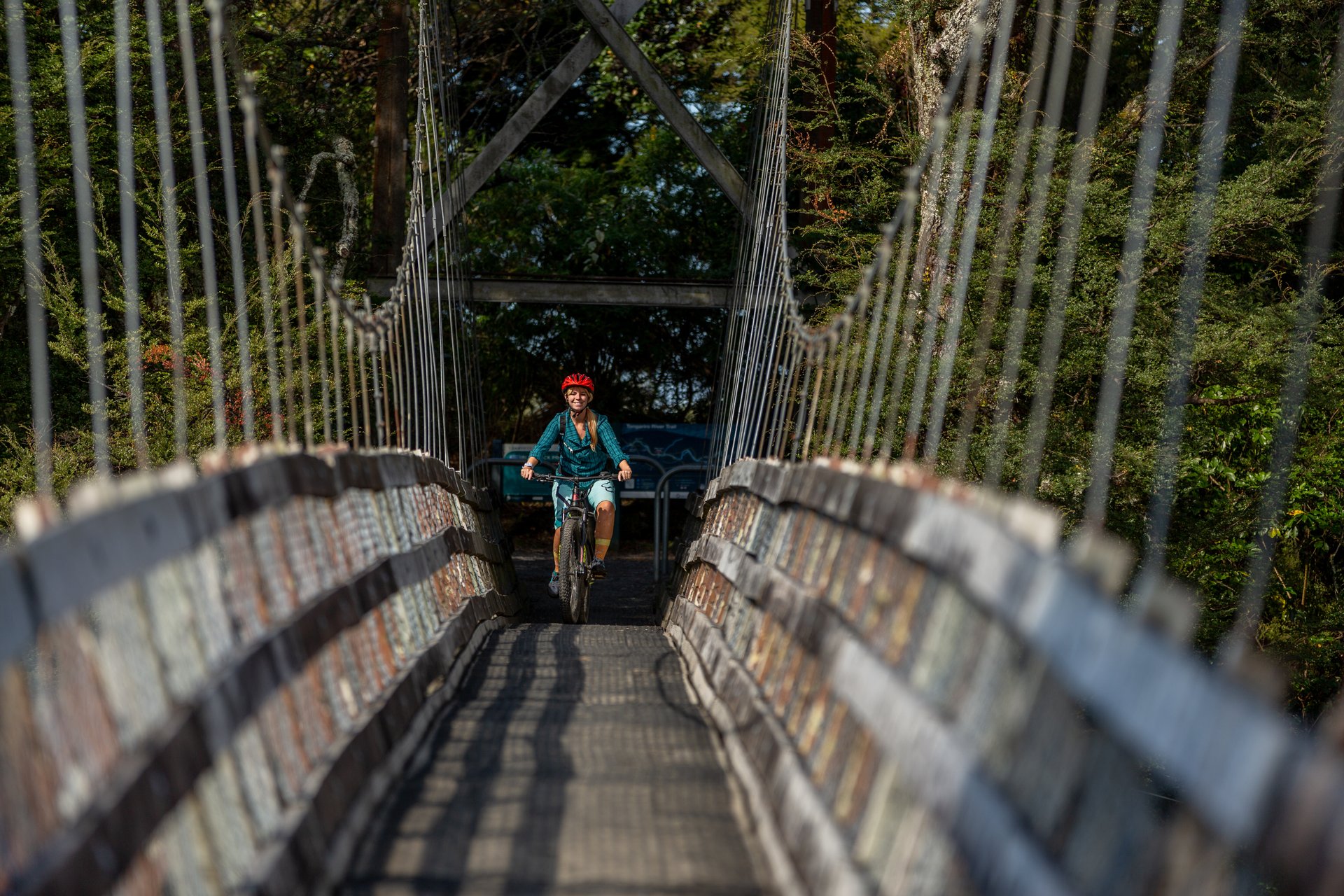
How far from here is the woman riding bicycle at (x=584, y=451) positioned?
7094 mm

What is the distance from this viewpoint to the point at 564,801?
106 inches

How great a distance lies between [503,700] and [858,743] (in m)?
1.80

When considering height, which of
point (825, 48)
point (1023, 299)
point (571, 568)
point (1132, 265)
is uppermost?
point (825, 48)

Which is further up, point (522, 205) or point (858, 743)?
point (522, 205)

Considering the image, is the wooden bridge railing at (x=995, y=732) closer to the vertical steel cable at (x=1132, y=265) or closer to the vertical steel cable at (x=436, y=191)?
the vertical steel cable at (x=436, y=191)

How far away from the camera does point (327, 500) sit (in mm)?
2926

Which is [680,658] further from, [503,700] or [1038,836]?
[1038,836]

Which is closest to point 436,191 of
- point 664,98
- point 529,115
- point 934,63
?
point 529,115

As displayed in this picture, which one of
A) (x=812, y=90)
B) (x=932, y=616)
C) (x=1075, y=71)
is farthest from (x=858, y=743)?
(x=1075, y=71)

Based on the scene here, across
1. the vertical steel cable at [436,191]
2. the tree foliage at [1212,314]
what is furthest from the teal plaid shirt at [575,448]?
the tree foliage at [1212,314]

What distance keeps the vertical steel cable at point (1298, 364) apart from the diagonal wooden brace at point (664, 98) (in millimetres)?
3542

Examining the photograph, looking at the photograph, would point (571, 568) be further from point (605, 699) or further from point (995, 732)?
point (995, 732)

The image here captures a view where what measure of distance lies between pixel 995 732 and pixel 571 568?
546 cm

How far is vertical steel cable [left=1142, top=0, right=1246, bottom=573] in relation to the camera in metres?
8.08
